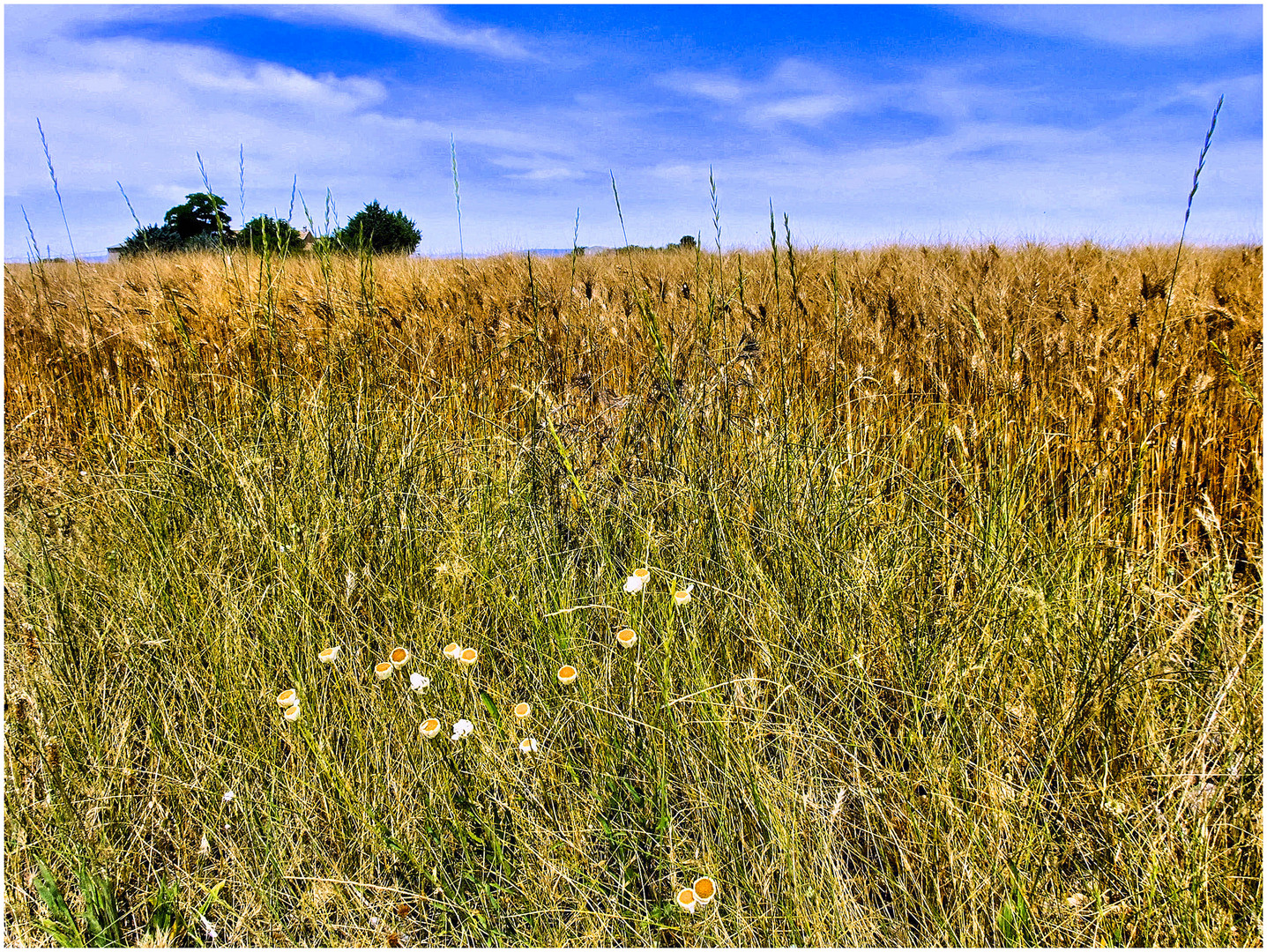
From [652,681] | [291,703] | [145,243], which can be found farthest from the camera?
[145,243]

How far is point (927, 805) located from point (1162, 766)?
40 centimetres

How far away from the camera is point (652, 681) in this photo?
1.25 m

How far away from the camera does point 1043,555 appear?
1367 millimetres

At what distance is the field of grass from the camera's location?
1.01m

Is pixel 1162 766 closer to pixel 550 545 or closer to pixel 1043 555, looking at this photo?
pixel 1043 555

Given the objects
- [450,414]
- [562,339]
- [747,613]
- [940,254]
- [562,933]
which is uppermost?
[940,254]

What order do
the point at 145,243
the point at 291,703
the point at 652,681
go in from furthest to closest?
1. the point at 145,243
2. the point at 652,681
3. the point at 291,703

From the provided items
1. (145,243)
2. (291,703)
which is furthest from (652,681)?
(145,243)

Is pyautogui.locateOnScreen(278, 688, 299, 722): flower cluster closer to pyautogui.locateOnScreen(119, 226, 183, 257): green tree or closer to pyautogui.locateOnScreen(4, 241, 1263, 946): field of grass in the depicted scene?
pyautogui.locateOnScreen(4, 241, 1263, 946): field of grass

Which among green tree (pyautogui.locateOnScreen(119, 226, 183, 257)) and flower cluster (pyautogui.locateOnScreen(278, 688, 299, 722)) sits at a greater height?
green tree (pyautogui.locateOnScreen(119, 226, 183, 257))

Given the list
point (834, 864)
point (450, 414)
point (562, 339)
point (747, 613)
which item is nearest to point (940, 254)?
point (562, 339)

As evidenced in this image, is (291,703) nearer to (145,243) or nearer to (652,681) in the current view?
(652,681)

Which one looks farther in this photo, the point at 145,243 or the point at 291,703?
the point at 145,243

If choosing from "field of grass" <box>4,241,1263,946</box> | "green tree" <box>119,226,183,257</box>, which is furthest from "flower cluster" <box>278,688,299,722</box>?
"green tree" <box>119,226,183,257</box>
